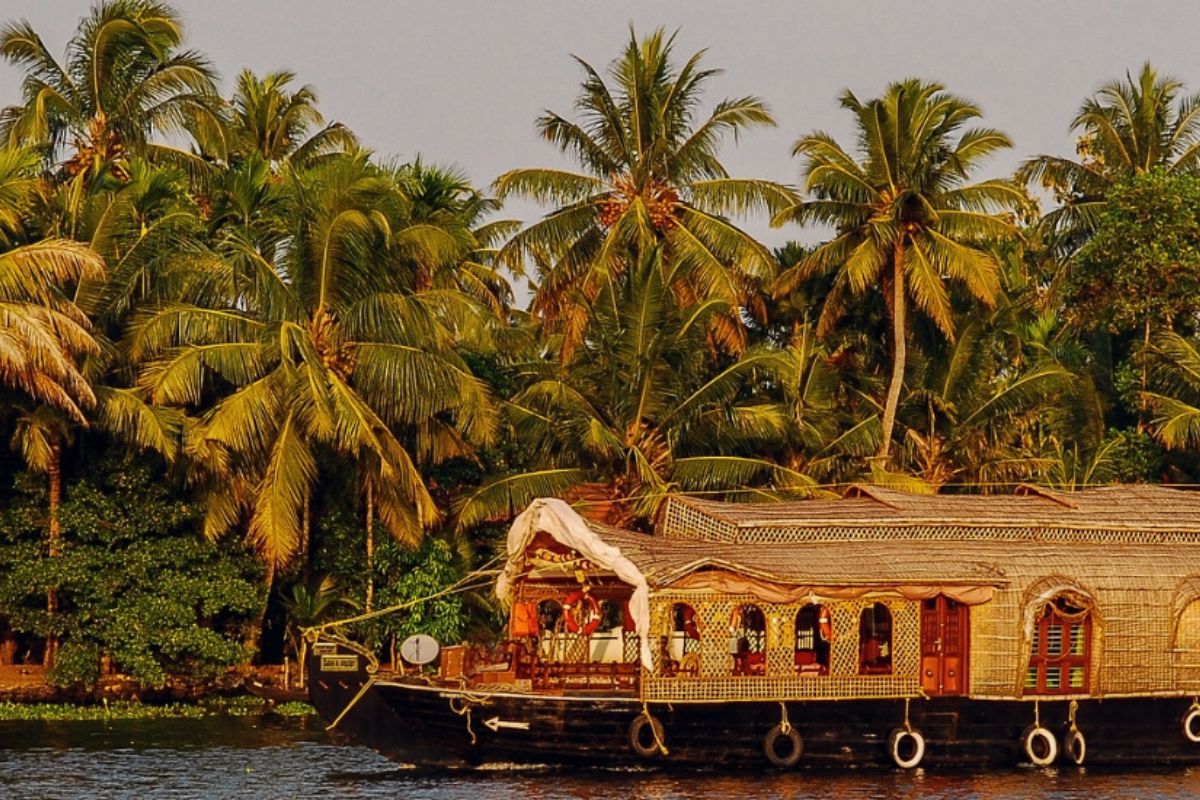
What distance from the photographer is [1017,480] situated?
1080 inches

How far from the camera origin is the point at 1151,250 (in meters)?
27.8

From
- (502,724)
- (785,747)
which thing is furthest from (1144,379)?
(502,724)

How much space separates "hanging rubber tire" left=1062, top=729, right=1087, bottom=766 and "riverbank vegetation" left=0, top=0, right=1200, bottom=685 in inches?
258

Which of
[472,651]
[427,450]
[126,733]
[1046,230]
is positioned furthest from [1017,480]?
[126,733]

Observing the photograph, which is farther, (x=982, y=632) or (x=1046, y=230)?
(x=1046, y=230)

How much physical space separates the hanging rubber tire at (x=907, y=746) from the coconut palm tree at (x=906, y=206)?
977 centimetres

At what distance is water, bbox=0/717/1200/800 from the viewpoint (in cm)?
1702

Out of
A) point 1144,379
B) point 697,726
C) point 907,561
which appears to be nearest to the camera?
point 697,726

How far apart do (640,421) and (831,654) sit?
6770 millimetres

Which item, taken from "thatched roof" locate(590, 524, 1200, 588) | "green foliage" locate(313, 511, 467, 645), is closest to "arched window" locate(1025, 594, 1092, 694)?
"thatched roof" locate(590, 524, 1200, 588)

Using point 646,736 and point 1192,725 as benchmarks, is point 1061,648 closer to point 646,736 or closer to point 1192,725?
point 1192,725

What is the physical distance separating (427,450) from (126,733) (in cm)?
572

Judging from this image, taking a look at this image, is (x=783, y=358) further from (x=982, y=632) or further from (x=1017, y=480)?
(x=982, y=632)

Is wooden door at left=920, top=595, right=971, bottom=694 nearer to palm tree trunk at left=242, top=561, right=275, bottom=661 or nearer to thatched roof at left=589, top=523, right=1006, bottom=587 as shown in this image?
thatched roof at left=589, top=523, right=1006, bottom=587
